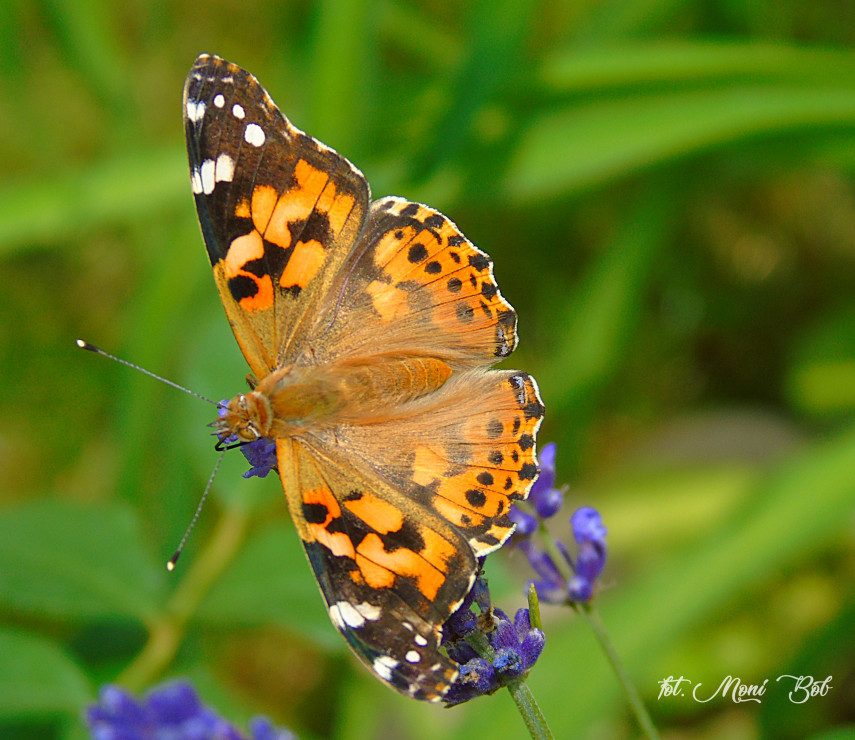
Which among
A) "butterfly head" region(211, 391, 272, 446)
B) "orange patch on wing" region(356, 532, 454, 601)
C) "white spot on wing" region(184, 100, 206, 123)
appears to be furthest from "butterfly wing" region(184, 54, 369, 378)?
"orange patch on wing" region(356, 532, 454, 601)

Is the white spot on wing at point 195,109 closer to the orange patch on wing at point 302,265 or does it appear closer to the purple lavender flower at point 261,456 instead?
the orange patch on wing at point 302,265

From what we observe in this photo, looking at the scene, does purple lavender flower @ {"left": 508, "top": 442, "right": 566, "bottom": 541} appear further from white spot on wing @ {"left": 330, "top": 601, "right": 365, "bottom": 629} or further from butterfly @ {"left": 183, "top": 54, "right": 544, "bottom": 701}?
white spot on wing @ {"left": 330, "top": 601, "right": 365, "bottom": 629}

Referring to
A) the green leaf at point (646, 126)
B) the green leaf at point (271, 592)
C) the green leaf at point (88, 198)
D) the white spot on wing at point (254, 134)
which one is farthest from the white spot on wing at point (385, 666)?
the green leaf at point (88, 198)

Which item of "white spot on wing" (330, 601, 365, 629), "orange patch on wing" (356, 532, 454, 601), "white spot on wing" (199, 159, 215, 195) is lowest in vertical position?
"white spot on wing" (330, 601, 365, 629)

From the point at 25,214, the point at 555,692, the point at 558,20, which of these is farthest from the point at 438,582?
the point at 558,20

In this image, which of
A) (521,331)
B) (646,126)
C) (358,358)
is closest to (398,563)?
(358,358)

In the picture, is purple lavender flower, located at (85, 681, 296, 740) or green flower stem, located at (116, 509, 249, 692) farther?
green flower stem, located at (116, 509, 249, 692)
